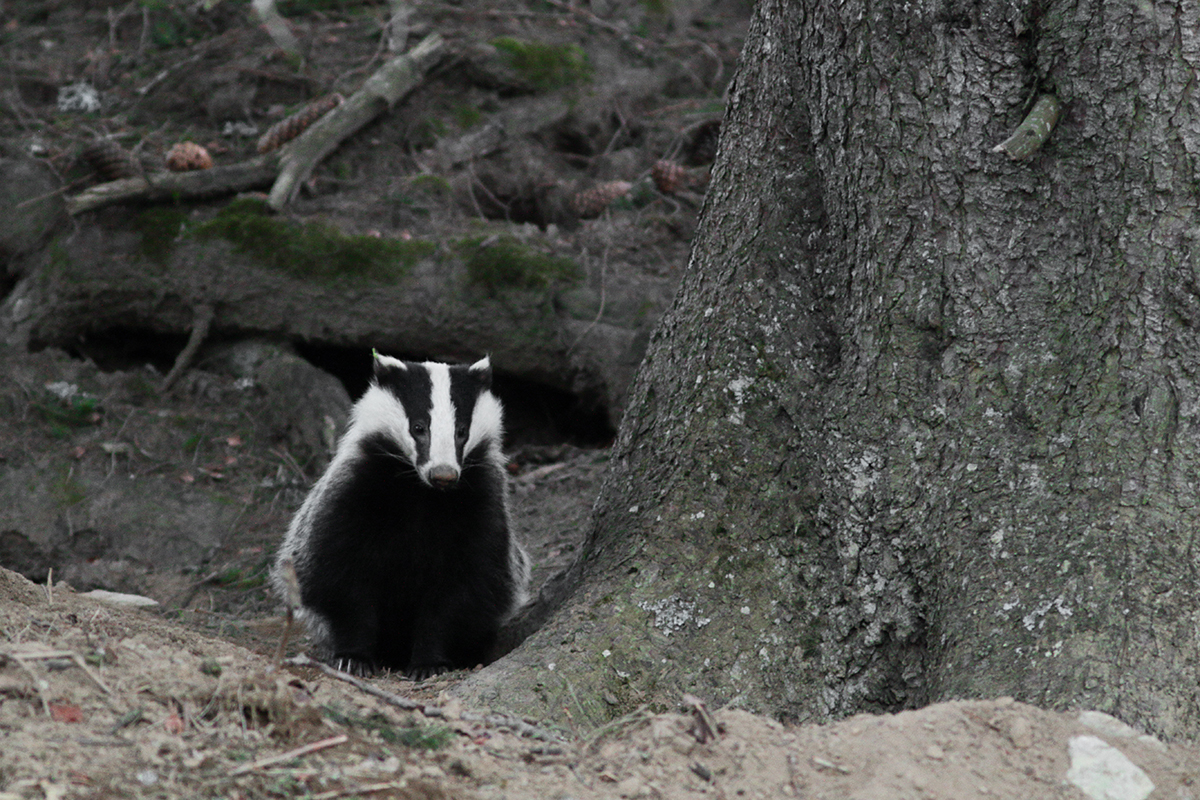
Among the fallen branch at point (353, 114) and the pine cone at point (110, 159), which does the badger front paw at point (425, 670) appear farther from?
the pine cone at point (110, 159)

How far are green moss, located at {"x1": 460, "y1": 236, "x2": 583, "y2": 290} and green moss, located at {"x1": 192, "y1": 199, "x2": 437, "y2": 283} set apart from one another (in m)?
0.32

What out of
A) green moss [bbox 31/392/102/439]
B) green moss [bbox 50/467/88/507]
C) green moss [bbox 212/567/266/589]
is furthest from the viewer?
green moss [bbox 31/392/102/439]

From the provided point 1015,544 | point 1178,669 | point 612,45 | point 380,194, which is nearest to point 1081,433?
point 1015,544

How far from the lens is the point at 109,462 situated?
581 centimetres

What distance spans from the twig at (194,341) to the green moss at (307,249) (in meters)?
0.40

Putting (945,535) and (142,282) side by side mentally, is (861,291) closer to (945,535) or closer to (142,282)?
(945,535)

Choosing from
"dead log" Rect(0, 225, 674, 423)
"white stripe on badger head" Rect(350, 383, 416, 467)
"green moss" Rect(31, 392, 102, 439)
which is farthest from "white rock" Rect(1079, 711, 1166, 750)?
"green moss" Rect(31, 392, 102, 439)

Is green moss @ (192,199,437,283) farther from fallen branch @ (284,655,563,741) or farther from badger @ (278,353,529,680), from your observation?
fallen branch @ (284,655,563,741)

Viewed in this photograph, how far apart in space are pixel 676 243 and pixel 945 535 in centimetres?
426

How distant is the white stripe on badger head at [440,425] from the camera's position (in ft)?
13.4

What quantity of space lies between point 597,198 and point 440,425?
121 inches

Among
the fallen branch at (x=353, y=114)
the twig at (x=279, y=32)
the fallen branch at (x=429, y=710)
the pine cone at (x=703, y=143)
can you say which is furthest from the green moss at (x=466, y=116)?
the fallen branch at (x=429, y=710)

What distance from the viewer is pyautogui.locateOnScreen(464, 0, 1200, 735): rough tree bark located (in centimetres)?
261

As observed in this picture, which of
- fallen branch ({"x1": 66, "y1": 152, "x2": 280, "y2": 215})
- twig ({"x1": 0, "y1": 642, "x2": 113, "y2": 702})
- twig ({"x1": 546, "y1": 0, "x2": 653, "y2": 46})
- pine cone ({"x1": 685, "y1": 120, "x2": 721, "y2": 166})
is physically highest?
twig ({"x1": 546, "y1": 0, "x2": 653, "y2": 46})
